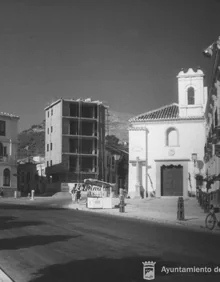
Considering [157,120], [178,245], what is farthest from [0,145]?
[178,245]

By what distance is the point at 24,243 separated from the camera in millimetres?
12891

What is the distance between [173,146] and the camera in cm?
A: 3944

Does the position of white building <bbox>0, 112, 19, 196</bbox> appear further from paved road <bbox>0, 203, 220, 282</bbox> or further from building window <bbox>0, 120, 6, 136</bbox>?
paved road <bbox>0, 203, 220, 282</bbox>

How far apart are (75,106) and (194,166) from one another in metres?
34.6

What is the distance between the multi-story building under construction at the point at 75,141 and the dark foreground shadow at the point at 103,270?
5649cm

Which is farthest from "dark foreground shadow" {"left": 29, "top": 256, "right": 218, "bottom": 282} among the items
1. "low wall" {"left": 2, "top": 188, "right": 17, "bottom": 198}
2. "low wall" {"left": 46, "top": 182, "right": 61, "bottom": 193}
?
"low wall" {"left": 46, "top": 182, "right": 61, "bottom": 193}

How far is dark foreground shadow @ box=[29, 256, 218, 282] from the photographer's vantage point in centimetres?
782

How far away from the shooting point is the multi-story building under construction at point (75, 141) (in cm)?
6694

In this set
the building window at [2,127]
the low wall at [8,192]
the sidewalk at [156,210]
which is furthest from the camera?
the building window at [2,127]

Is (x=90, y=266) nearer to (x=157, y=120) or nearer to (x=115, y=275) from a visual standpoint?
(x=115, y=275)

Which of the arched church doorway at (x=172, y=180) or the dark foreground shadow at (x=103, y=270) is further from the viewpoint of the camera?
the arched church doorway at (x=172, y=180)

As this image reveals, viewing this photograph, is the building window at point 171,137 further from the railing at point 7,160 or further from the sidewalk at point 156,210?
the railing at point 7,160

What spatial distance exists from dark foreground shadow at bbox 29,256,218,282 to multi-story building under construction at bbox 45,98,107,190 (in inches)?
2224

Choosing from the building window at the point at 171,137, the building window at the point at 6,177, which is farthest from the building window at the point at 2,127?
the building window at the point at 171,137
